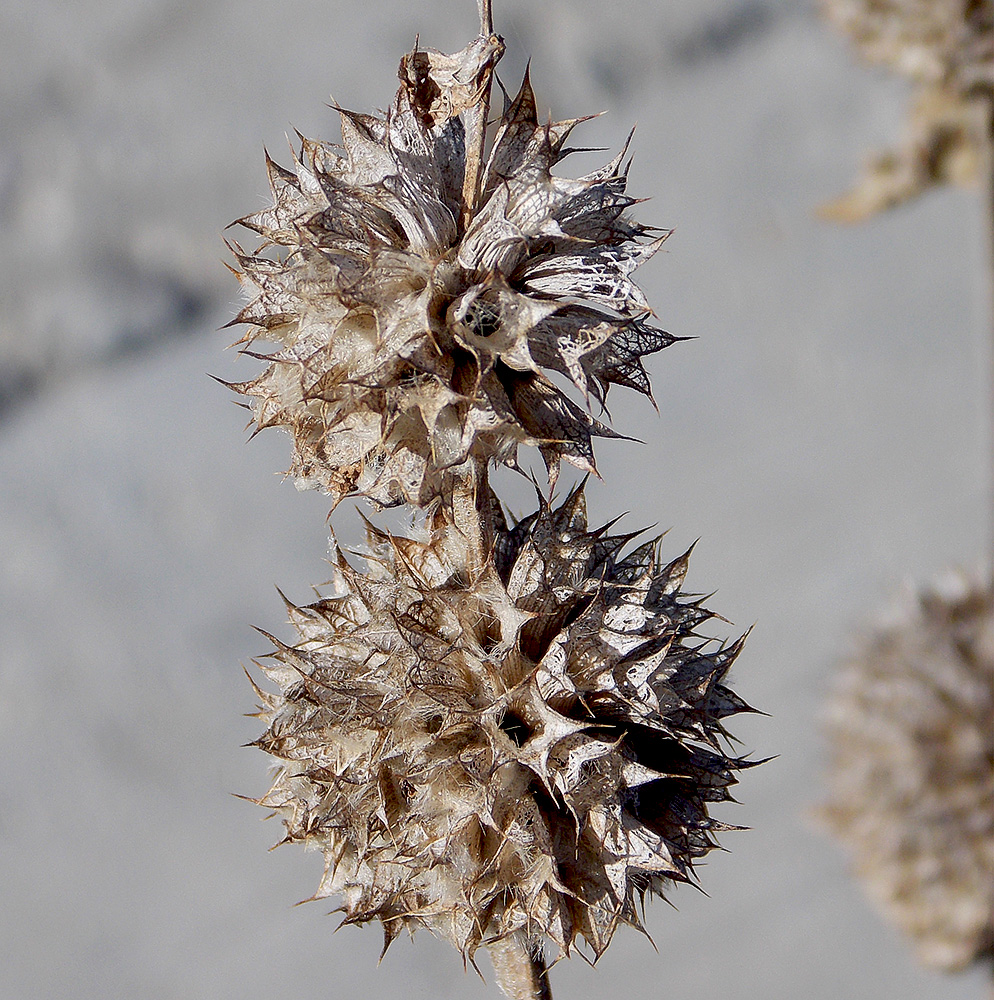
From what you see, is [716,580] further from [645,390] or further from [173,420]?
[645,390]

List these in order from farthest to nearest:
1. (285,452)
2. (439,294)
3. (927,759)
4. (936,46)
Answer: (285,452), (927,759), (936,46), (439,294)

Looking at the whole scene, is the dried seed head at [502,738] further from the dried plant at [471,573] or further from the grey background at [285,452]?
the grey background at [285,452]

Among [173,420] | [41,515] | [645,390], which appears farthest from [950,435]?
[645,390]

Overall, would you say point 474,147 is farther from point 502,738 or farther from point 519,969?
point 519,969

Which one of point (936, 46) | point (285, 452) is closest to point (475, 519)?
point (936, 46)

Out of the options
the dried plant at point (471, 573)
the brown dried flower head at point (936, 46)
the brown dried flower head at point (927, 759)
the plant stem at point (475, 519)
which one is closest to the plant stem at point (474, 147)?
the dried plant at point (471, 573)
